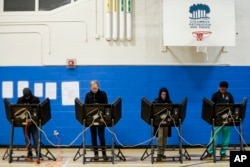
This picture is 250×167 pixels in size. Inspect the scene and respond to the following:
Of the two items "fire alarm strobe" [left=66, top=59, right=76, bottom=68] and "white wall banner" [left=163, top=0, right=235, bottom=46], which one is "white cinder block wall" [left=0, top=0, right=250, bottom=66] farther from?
"white wall banner" [left=163, top=0, right=235, bottom=46]

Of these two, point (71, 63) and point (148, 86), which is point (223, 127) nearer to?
point (148, 86)

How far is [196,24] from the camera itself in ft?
27.3

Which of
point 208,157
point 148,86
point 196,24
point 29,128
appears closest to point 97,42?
point 148,86

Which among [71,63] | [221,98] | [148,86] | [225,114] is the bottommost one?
[225,114]

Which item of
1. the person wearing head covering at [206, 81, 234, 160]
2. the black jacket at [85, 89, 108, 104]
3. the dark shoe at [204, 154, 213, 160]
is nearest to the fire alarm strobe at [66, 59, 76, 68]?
the black jacket at [85, 89, 108, 104]

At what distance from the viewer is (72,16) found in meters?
9.02

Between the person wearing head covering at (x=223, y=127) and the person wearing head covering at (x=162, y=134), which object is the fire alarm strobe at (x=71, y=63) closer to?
the person wearing head covering at (x=162, y=134)

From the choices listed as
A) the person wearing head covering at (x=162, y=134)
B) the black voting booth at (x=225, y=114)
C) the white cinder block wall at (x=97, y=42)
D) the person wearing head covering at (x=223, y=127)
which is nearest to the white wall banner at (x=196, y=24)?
the white cinder block wall at (x=97, y=42)

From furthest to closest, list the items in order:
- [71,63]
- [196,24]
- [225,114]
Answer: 1. [71,63]
2. [196,24]
3. [225,114]

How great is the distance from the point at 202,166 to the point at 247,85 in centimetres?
302

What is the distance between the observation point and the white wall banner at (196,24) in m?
8.28

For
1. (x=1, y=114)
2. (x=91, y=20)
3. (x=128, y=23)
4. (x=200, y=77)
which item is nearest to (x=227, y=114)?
(x=200, y=77)

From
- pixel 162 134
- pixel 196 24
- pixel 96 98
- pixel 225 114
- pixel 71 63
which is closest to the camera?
pixel 225 114

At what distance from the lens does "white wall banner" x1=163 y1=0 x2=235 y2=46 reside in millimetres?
8281
